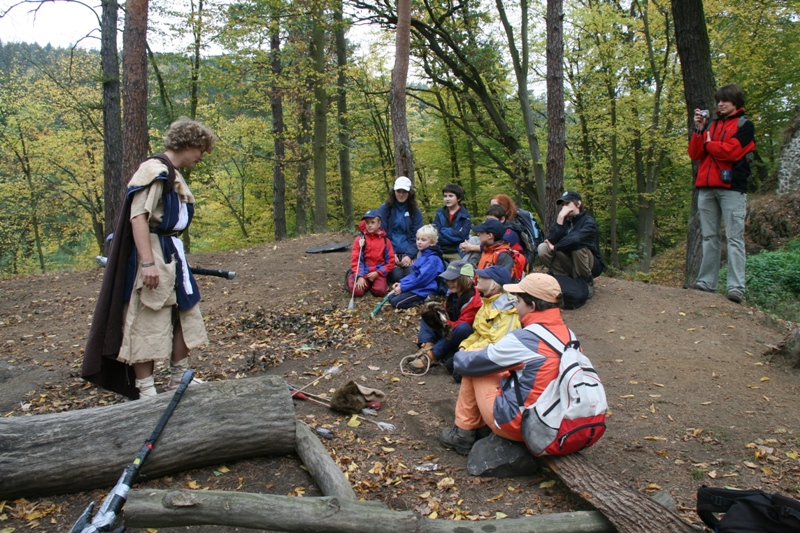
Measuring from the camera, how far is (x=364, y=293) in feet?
24.6

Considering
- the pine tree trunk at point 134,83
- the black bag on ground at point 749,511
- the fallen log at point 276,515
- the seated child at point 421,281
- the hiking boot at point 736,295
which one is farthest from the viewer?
the pine tree trunk at point 134,83

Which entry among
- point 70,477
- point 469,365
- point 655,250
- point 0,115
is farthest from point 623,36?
point 0,115

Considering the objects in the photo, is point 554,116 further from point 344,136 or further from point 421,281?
point 344,136

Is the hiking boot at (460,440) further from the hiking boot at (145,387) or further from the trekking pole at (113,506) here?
the hiking boot at (145,387)

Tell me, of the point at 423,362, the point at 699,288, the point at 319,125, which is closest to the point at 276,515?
the point at 423,362

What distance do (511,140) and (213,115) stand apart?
1058cm

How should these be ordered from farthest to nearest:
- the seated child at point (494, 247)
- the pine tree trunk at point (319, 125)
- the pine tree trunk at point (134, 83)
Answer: the pine tree trunk at point (319, 125) → the pine tree trunk at point (134, 83) → the seated child at point (494, 247)

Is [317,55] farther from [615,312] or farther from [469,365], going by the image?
[469,365]

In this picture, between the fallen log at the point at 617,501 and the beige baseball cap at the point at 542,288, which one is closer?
the fallen log at the point at 617,501

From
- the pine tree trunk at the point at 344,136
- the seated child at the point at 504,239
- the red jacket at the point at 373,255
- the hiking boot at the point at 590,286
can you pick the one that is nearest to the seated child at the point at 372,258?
the red jacket at the point at 373,255

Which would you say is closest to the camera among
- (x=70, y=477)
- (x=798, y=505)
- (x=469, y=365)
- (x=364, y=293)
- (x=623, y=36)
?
(x=798, y=505)

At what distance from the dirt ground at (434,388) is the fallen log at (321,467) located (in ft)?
0.32

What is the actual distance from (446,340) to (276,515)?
2931 millimetres

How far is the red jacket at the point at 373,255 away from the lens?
735 cm
